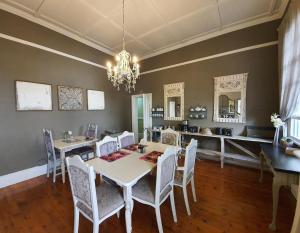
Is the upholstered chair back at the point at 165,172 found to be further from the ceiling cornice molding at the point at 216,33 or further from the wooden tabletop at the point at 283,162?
the ceiling cornice molding at the point at 216,33

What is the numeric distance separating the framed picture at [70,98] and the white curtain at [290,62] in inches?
172

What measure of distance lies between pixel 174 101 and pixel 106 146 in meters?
2.69

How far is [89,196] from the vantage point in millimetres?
1245

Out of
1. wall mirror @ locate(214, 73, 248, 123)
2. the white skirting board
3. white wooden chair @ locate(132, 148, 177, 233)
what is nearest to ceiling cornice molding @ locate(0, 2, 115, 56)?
the white skirting board

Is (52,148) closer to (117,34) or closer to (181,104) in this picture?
(117,34)

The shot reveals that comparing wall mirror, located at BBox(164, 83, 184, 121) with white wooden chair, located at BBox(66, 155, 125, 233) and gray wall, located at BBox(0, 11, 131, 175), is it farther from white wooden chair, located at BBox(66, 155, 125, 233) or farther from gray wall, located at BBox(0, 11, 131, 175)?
white wooden chair, located at BBox(66, 155, 125, 233)

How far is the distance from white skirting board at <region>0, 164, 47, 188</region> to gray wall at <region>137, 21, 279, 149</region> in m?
3.41

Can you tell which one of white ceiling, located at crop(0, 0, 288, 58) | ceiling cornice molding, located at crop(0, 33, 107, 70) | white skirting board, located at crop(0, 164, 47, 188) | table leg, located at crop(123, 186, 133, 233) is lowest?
white skirting board, located at crop(0, 164, 47, 188)

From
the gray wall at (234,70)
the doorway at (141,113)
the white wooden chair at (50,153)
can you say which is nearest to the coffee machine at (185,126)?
the gray wall at (234,70)

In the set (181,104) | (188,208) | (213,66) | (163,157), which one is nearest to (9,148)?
(163,157)

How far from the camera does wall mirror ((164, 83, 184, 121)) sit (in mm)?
4117

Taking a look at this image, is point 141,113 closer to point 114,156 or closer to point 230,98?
point 230,98

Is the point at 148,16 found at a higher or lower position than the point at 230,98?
higher

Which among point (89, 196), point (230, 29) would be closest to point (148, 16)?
point (230, 29)
